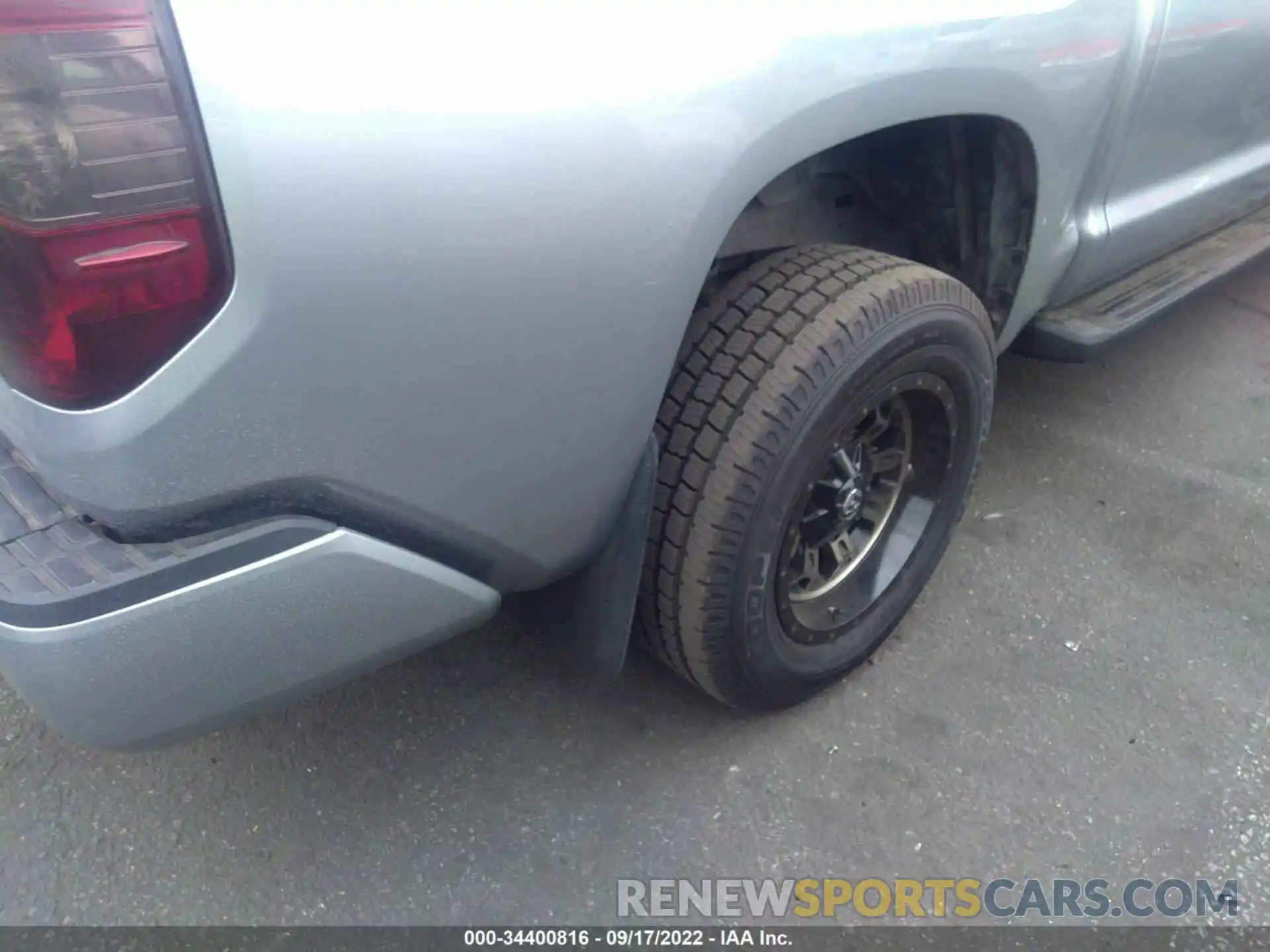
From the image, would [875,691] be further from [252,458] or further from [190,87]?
[190,87]

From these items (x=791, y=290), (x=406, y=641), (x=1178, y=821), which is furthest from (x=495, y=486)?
(x=1178, y=821)

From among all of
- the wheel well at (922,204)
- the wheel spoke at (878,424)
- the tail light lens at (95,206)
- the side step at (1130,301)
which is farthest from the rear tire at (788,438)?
the tail light lens at (95,206)

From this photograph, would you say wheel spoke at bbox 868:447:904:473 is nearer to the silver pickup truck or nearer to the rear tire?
the rear tire

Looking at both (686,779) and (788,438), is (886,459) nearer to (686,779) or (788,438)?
(788,438)

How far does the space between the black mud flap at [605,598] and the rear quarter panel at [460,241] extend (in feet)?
0.28

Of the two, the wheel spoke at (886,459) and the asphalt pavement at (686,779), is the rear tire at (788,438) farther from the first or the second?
the asphalt pavement at (686,779)

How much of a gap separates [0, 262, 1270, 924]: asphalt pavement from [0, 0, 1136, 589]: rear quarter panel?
1.98ft

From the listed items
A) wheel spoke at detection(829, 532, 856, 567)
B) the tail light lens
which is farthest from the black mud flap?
the tail light lens

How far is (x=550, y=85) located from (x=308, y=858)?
4.35ft

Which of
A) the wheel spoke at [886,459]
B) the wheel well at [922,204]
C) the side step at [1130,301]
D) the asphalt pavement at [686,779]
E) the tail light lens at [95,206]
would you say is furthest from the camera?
the side step at [1130,301]

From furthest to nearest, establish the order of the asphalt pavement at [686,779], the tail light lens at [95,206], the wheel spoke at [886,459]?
the wheel spoke at [886,459] < the asphalt pavement at [686,779] < the tail light lens at [95,206]

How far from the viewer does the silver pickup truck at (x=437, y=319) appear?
952mm

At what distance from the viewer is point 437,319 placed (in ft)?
3.58

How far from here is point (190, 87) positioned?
924 mm
